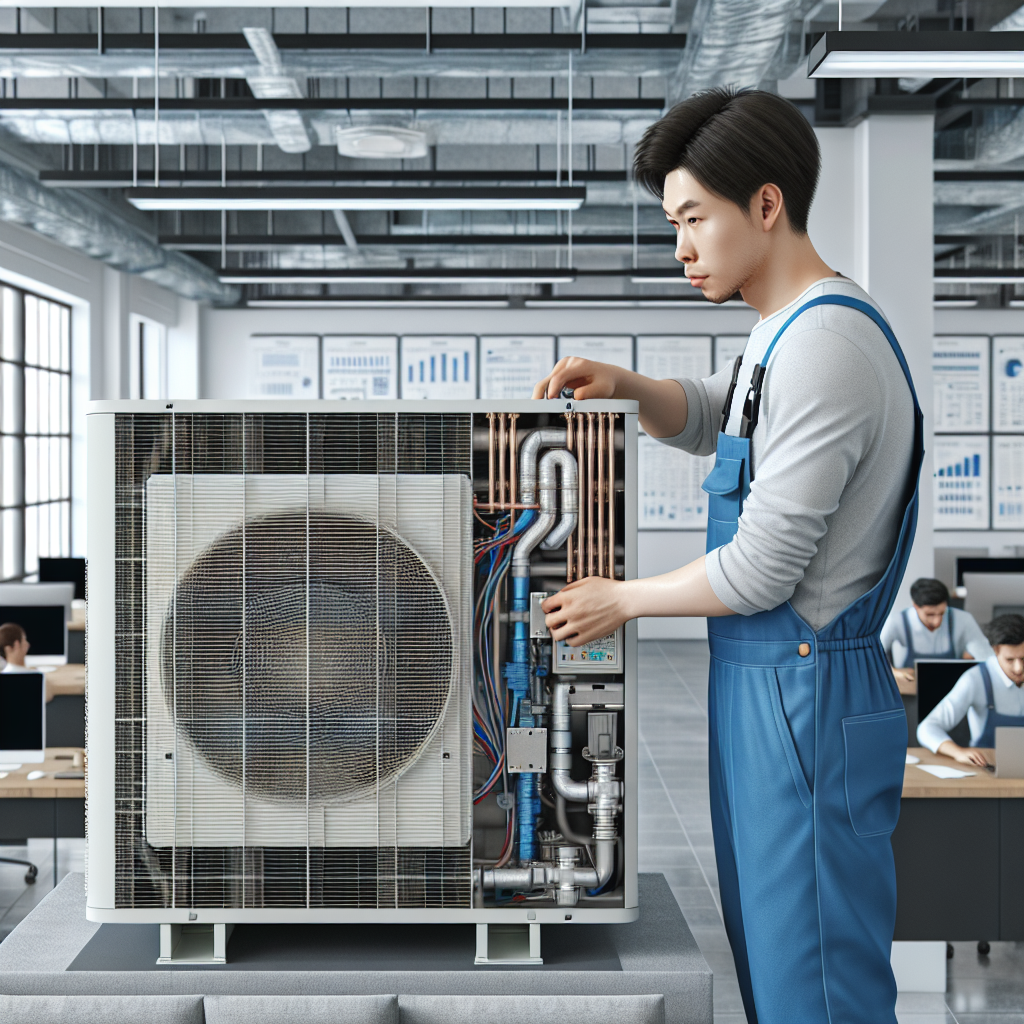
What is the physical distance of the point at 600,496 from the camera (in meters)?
1.53

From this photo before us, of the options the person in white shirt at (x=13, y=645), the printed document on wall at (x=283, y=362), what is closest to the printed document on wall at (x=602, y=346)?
the printed document on wall at (x=283, y=362)

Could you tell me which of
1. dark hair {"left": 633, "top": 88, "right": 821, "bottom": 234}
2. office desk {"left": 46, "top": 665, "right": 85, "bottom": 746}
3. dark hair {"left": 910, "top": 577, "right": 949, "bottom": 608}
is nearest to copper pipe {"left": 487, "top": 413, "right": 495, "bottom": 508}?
dark hair {"left": 633, "top": 88, "right": 821, "bottom": 234}

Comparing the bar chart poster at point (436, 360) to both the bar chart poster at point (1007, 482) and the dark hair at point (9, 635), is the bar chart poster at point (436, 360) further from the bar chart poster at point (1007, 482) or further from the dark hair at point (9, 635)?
the dark hair at point (9, 635)

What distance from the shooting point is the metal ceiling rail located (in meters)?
4.71

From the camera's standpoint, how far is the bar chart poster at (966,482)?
11.5m

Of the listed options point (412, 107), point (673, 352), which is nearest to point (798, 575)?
point (412, 107)

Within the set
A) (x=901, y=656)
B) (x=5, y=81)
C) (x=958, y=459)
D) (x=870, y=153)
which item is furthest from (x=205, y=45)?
(x=958, y=459)

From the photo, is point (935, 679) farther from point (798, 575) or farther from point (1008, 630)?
point (798, 575)

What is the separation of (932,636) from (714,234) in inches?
195

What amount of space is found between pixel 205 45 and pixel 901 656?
4498 millimetres

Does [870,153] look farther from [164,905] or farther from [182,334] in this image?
[182,334]

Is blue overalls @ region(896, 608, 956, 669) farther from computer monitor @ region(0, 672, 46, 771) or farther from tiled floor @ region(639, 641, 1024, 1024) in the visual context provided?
computer monitor @ region(0, 672, 46, 771)

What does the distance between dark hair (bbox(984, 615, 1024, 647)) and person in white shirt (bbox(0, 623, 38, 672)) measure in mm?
4439

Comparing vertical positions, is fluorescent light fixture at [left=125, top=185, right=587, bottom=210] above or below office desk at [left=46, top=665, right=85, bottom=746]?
above
